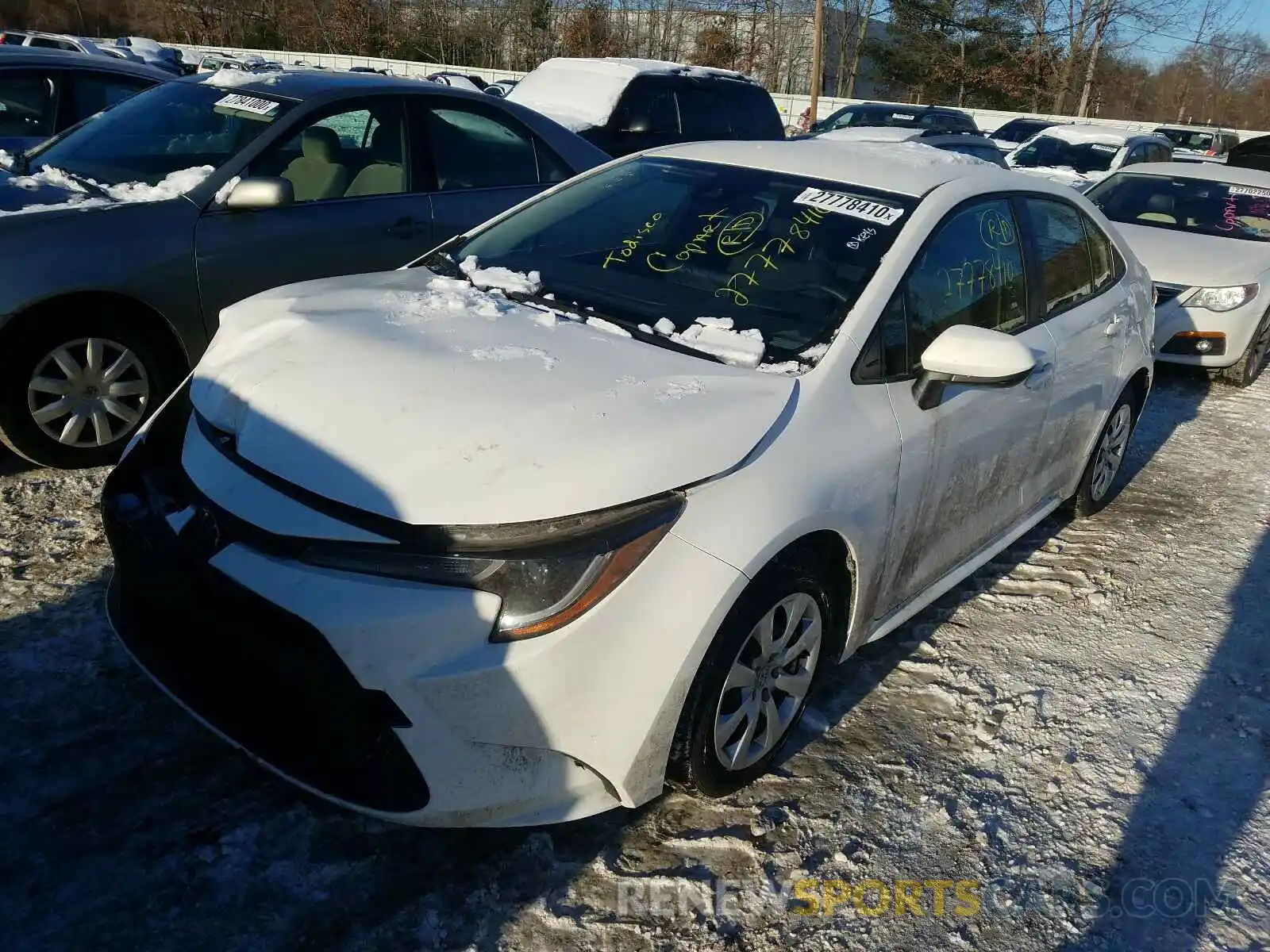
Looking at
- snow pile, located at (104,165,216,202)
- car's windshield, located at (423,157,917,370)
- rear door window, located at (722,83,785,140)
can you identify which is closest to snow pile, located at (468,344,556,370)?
car's windshield, located at (423,157,917,370)

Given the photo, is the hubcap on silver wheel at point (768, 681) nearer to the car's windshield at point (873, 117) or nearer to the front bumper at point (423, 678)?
the front bumper at point (423, 678)

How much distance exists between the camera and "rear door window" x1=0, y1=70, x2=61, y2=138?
6.37 metres

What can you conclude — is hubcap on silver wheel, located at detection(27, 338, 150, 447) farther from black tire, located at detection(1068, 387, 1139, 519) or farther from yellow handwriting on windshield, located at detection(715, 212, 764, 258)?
black tire, located at detection(1068, 387, 1139, 519)

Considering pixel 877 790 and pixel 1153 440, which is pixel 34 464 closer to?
pixel 877 790

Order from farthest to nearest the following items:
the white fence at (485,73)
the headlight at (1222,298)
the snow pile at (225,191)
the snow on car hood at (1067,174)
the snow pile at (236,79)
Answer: the white fence at (485,73) → the snow on car hood at (1067,174) → the headlight at (1222,298) → the snow pile at (236,79) → the snow pile at (225,191)

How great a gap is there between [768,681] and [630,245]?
158 cm

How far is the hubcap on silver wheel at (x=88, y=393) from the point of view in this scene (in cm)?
403

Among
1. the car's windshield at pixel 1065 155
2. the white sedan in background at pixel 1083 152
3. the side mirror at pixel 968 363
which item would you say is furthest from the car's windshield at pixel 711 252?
the car's windshield at pixel 1065 155

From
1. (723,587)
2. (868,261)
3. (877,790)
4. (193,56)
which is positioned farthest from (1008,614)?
(193,56)

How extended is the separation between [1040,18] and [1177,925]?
4302cm

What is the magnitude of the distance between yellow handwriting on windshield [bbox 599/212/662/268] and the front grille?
1547 millimetres

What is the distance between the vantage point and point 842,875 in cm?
252

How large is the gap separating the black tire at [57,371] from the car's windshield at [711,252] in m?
1.46

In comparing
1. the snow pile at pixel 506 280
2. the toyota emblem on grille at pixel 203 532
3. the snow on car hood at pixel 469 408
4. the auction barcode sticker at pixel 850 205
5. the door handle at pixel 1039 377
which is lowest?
the toyota emblem on grille at pixel 203 532
